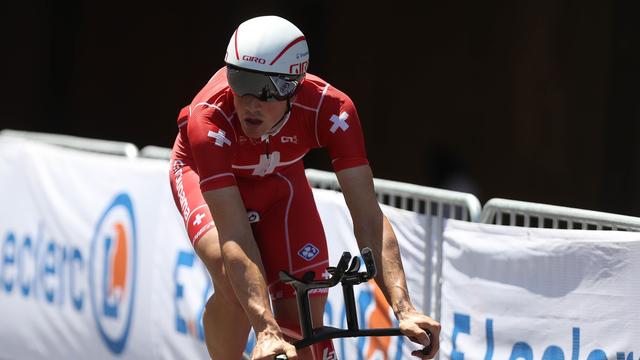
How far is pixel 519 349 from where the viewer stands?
582cm

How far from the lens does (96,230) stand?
8.05 metres

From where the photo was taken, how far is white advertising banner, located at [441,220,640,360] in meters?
5.44

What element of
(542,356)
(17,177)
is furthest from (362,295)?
(17,177)

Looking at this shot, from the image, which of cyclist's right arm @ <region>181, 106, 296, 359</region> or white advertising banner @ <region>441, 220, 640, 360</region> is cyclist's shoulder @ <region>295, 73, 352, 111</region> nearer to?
cyclist's right arm @ <region>181, 106, 296, 359</region>

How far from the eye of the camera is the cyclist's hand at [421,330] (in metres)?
4.37

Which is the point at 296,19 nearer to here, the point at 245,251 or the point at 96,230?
the point at 96,230

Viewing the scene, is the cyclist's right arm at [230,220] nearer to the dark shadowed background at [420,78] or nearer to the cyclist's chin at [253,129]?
the cyclist's chin at [253,129]

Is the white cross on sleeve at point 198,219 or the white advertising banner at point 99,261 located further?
the white advertising banner at point 99,261

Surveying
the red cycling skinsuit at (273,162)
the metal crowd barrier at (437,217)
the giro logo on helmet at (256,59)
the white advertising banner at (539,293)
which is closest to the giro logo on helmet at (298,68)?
the giro logo on helmet at (256,59)

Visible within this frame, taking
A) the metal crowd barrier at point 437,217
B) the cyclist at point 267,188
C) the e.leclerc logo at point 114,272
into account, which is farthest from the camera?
the e.leclerc logo at point 114,272

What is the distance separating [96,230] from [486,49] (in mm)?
6528

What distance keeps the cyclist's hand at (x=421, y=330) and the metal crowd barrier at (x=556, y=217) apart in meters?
1.46

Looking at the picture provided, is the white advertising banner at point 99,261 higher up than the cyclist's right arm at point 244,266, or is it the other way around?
the cyclist's right arm at point 244,266

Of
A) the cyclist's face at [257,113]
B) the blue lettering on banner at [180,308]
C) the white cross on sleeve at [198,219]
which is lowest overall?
the blue lettering on banner at [180,308]
